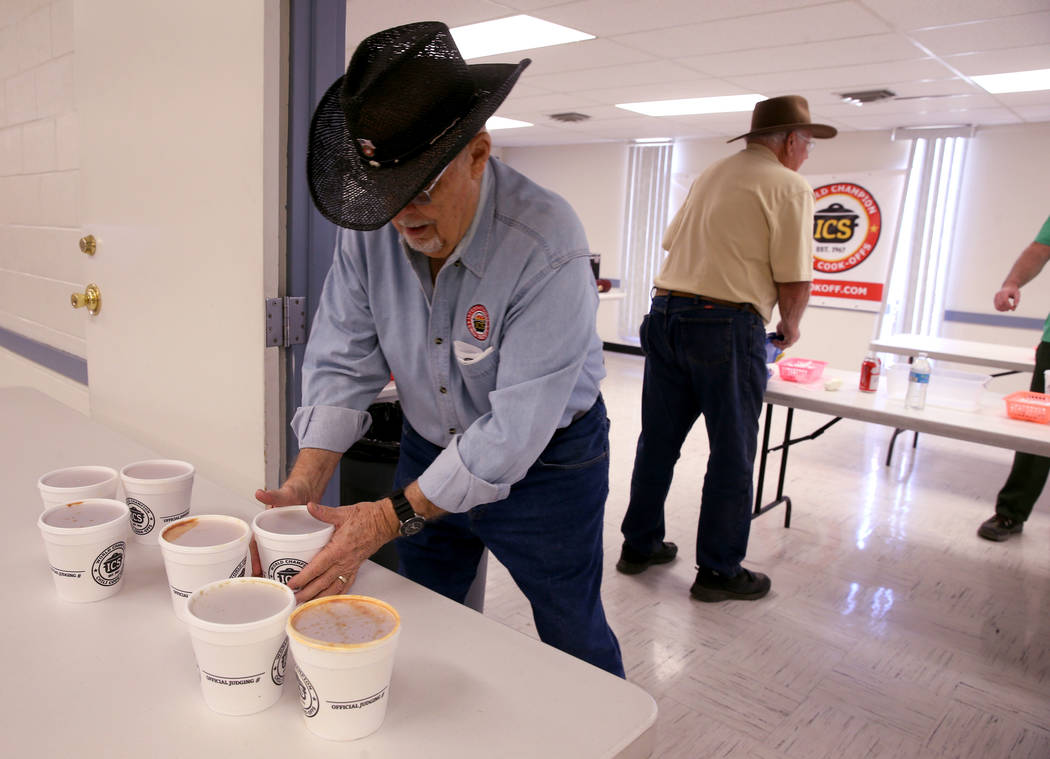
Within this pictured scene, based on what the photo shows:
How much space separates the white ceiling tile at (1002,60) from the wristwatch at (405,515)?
14.3 feet

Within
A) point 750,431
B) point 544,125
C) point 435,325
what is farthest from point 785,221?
point 544,125

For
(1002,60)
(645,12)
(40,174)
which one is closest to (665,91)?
(645,12)

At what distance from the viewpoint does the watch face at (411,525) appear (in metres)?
1.06

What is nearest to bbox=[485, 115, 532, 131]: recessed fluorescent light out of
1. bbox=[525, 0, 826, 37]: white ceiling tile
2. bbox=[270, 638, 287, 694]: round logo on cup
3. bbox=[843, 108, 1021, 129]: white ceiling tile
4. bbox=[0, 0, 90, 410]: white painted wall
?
bbox=[843, 108, 1021, 129]: white ceiling tile

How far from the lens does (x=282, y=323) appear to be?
154cm

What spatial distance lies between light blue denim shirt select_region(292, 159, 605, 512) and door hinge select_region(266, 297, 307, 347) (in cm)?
21

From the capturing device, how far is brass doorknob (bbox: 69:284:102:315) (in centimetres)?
202

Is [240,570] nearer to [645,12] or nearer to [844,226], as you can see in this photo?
[645,12]

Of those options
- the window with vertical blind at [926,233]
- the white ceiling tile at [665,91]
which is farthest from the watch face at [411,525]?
the window with vertical blind at [926,233]

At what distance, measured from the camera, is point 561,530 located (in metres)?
1.36

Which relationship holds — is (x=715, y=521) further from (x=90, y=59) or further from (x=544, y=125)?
(x=544, y=125)

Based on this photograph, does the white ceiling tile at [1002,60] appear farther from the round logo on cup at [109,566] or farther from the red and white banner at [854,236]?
the round logo on cup at [109,566]

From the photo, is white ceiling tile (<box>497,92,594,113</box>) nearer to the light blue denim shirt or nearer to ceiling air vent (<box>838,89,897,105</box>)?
ceiling air vent (<box>838,89,897,105</box>)

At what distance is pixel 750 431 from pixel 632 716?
183cm
